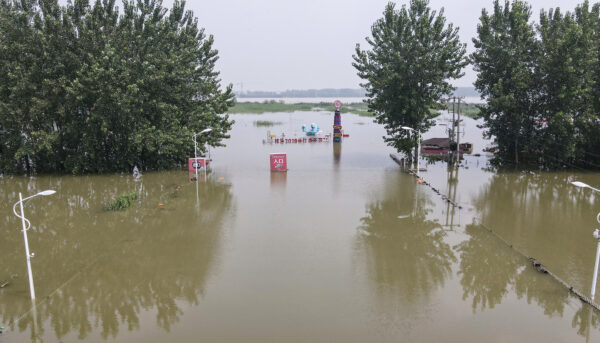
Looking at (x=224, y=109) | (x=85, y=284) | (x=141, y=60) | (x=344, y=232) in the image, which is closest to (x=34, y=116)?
(x=141, y=60)

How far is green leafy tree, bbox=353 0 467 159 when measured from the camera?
3694 centimetres

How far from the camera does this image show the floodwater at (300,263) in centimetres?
1252

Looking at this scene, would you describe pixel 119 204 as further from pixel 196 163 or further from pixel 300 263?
pixel 300 263

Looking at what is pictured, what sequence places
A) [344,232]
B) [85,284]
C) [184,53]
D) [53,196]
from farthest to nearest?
[184,53] < [53,196] < [344,232] < [85,284]

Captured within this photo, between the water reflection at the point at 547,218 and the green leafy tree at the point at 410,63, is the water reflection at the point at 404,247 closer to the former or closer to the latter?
the water reflection at the point at 547,218

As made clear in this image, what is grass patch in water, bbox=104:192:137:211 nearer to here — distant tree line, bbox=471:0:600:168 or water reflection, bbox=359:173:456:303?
water reflection, bbox=359:173:456:303

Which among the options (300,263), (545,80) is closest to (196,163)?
(300,263)

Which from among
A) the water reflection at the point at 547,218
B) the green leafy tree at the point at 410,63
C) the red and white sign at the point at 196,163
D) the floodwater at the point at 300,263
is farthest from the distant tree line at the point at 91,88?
the water reflection at the point at 547,218

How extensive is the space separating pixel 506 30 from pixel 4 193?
1627 inches

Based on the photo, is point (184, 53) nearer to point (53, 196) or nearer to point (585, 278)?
point (53, 196)

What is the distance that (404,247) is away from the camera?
61.8ft

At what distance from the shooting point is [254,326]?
12422mm

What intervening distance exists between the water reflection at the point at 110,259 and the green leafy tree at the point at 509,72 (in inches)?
1000

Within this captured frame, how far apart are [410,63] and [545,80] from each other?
1133 cm
